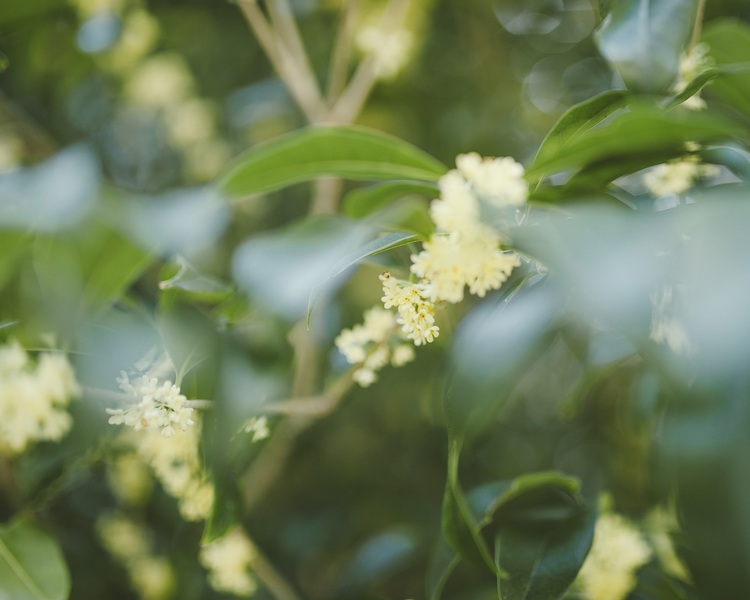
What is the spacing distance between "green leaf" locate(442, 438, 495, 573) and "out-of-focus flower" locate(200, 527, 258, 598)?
434mm

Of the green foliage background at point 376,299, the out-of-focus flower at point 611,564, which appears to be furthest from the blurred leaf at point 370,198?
the out-of-focus flower at point 611,564

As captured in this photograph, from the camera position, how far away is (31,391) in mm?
757

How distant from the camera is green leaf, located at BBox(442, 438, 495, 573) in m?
0.61

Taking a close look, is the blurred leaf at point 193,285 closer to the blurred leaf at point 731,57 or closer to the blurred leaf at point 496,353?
the blurred leaf at point 496,353

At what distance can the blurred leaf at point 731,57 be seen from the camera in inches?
26.1

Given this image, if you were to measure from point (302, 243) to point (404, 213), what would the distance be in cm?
16

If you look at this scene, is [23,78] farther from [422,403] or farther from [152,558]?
[422,403]

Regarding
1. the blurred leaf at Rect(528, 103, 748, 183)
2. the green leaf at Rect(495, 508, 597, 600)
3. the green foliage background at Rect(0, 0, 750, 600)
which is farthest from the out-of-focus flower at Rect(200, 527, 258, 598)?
the blurred leaf at Rect(528, 103, 748, 183)

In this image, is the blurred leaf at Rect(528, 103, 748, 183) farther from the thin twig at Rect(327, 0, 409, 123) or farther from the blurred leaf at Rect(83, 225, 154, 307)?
the thin twig at Rect(327, 0, 409, 123)

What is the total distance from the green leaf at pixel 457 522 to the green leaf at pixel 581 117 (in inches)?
11.3

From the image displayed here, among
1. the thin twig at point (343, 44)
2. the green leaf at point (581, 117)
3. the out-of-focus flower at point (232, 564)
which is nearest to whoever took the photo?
the green leaf at point (581, 117)

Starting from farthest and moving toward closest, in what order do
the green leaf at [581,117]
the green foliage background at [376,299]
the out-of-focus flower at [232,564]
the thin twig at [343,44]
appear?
1. the thin twig at [343,44]
2. the out-of-focus flower at [232,564]
3. the green leaf at [581,117]
4. the green foliage background at [376,299]

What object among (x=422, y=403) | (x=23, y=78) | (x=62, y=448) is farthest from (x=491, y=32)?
(x=62, y=448)

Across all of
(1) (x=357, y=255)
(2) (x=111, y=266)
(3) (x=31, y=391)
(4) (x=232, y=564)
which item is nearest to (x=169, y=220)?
(2) (x=111, y=266)
